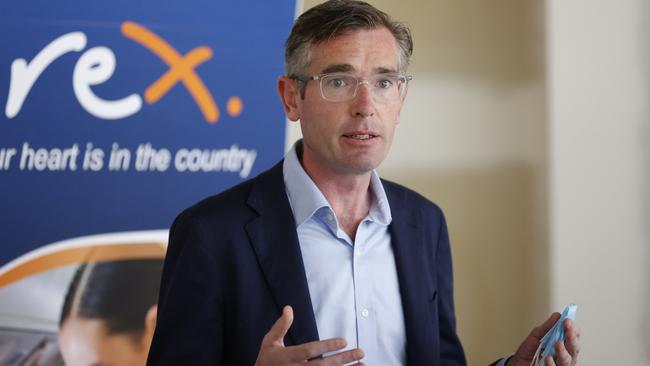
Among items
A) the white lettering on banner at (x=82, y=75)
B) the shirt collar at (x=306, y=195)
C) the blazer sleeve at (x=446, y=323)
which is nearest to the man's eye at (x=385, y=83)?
the shirt collar at (x=306, y=195)

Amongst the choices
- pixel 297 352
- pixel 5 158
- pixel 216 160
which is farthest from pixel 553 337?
pixel 5 158

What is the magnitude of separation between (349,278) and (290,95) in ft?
1.58

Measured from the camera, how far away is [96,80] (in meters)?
2.82

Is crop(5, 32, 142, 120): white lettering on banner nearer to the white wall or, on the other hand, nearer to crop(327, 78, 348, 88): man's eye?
crop(327, 78, 348, 88): man's eye

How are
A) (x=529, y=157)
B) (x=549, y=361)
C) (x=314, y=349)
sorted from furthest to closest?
1. (x=529, y=157)
2. (x=549, y=361)
3. (x=314, y=349)

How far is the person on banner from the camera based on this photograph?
2736 millimetres

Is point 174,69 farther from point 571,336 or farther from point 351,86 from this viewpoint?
point 571,336

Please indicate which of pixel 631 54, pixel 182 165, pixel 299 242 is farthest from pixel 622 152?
pixel 299 242

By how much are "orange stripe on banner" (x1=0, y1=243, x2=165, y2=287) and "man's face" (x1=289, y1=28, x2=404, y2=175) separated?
1.26 meters

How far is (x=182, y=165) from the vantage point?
2.87m

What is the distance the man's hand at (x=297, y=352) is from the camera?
1328 mm

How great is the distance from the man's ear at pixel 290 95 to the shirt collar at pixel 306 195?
→ 89 mm

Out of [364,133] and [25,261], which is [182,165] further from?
[364,133]

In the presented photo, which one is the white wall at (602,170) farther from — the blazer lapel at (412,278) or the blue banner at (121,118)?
the blazer lapel at (412,278)
